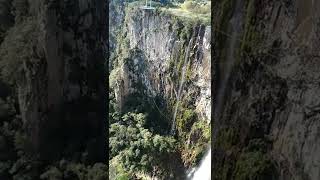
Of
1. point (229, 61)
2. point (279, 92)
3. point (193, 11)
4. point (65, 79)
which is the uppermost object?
point (193, 11)

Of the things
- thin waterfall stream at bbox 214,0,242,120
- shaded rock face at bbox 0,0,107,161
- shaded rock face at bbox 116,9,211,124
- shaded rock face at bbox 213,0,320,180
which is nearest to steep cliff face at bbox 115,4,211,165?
shaded rock face at bbox 116,9,211,124

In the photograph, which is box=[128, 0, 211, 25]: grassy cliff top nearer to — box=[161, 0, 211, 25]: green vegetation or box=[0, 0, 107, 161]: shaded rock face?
box=[161, 0, 211, 25]: green vegetation

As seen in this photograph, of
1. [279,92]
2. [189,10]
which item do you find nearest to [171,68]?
[189,10]

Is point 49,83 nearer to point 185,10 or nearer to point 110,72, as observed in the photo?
point 110,72

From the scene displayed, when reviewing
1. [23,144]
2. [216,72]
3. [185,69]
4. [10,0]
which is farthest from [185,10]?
[23,144]

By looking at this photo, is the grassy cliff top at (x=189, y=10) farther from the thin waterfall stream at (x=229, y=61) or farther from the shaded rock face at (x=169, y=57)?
the thin waterfall stream at (x=229, y=61)

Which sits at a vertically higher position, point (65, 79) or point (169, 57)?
point (169, 57)

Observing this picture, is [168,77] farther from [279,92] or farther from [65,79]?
[279,92]
